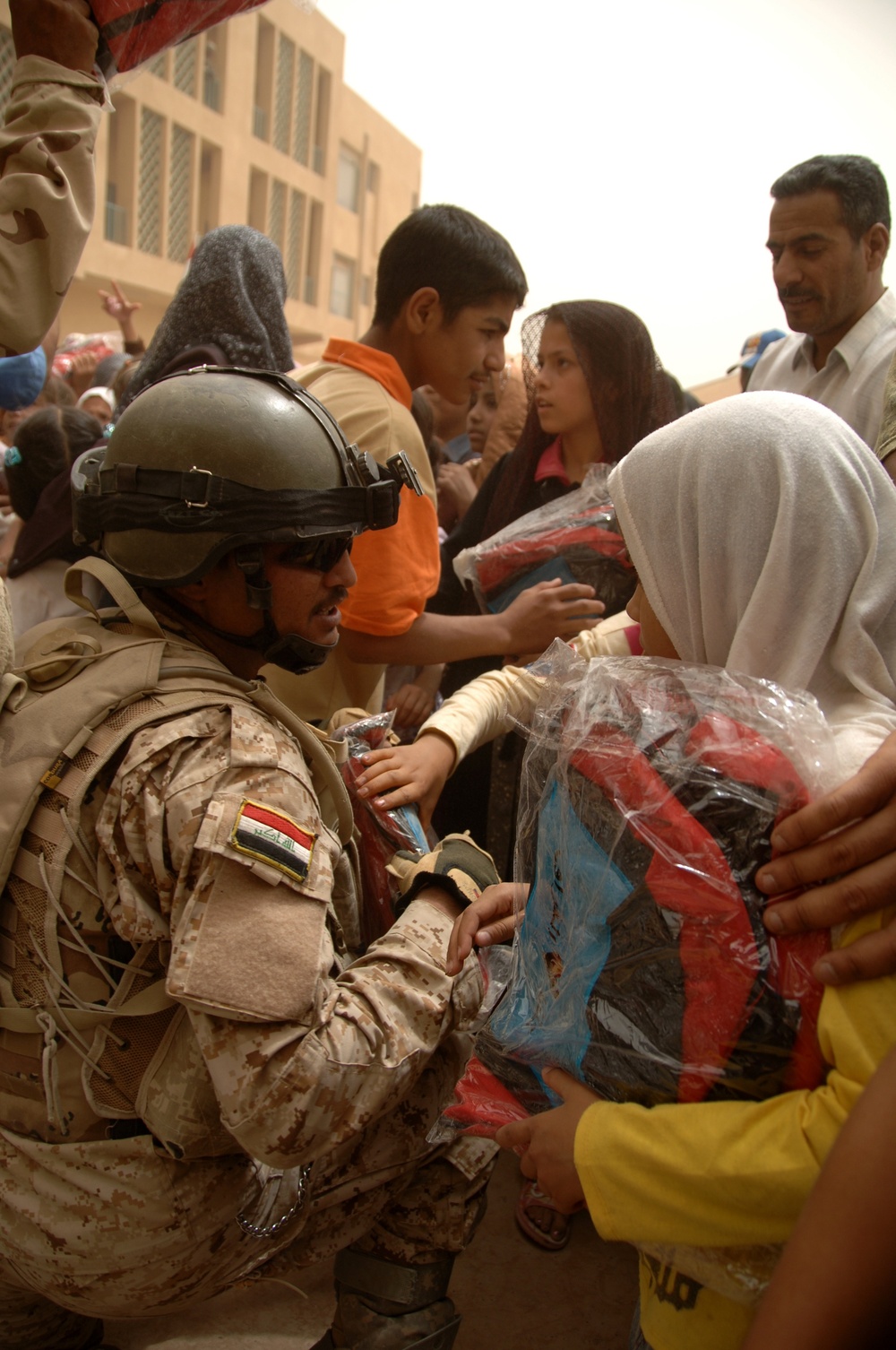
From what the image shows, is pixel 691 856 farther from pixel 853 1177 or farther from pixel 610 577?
pixel 610 577

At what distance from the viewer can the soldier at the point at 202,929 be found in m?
1.29

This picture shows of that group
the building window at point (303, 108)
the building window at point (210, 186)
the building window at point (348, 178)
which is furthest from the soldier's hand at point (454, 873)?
the building window at point (348, 178)

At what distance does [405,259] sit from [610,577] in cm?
108

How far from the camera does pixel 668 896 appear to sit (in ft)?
3.56

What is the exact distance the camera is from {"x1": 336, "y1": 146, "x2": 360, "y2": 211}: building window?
71.4 feet

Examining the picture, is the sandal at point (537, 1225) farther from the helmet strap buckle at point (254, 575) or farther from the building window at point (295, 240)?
the building window at point (295, 240)

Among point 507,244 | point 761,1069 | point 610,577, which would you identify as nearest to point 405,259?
point 507,244

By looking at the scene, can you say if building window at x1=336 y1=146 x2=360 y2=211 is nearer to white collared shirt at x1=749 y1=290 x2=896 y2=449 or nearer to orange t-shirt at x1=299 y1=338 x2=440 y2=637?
white collared shirt at x1=749 y1=290 x2=896 y2=449

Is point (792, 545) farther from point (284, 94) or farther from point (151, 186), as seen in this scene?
point (284, 94)

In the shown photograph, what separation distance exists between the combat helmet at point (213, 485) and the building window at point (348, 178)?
74.9ft

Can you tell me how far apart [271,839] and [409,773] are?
2.54 feet

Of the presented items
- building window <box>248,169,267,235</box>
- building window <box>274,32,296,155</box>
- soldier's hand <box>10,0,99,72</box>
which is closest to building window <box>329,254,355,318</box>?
building window <box>248,169,267,235</box>

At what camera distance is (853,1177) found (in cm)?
85

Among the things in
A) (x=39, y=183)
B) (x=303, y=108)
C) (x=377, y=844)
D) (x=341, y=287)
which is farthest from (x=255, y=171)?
(x=377, y=844)
